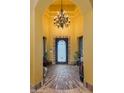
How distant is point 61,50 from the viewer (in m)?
20.7

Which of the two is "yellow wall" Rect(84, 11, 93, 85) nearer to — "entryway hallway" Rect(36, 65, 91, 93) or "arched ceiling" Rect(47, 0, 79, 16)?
"entryway hallway" Rect(36, 65, 91, 93)

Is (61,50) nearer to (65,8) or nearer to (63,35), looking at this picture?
(63,35)

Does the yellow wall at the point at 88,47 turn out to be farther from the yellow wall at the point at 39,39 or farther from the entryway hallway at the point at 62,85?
the entryway hallway at the point at 62,85

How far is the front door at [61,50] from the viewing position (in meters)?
20.5

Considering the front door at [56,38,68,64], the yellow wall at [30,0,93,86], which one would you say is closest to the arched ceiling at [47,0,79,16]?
the front door at [56,38,68,64]

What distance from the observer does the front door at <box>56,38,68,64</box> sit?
20.5 m

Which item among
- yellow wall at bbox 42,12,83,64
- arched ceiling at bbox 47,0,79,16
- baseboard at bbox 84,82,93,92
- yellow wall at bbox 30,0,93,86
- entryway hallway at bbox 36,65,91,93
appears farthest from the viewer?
yellow wall at bbox 42,12,83,64

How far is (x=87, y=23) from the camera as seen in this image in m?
8.39

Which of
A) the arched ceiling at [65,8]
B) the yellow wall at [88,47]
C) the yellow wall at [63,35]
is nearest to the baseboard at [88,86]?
the yellow wall at [88,47]

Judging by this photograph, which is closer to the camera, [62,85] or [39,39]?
[39,39]

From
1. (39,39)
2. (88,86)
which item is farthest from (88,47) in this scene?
(39,39)
